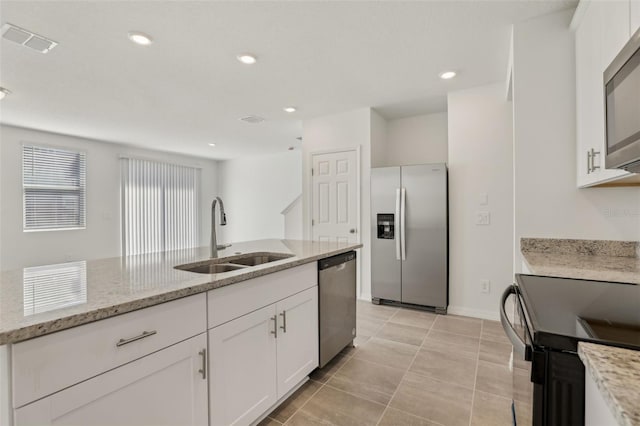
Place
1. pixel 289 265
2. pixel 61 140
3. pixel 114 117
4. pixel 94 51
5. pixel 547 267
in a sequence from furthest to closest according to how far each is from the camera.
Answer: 1. pixel 61 140
2. pixel 114 117
3. pixel 94 51
4. pixel 289 265
5. pixel 547 267

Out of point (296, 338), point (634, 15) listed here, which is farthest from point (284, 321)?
point (634, 15)

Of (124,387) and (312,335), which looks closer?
(124,387)

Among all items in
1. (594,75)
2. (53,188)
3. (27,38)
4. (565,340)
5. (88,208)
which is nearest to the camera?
(565,340)

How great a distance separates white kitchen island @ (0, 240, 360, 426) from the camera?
31.8 inches

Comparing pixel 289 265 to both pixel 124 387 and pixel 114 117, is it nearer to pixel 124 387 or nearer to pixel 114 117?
pixel 124 387

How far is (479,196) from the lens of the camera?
324 cm

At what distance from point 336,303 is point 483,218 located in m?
2.01

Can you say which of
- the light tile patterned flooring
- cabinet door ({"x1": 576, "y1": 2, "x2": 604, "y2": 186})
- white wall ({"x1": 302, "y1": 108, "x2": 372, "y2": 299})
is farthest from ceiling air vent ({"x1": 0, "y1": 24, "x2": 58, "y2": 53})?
cabinet door ({"x1": 576, "y1": 2, "x2": 604, "y2": 186})

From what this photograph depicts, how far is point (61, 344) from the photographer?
84cm

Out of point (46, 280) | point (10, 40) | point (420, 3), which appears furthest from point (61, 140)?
point (420, 3)

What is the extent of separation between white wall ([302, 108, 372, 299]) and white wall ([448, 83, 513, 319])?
1007 millimetres

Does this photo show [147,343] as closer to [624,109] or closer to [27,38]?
[624,109]

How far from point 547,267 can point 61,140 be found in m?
6.76

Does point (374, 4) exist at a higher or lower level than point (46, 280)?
higher
